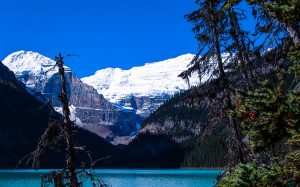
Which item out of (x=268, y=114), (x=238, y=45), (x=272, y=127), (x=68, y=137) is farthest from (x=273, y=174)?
(x=238, y=45)

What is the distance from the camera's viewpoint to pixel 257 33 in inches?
541

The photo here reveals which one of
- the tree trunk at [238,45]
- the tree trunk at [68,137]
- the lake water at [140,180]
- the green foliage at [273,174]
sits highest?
the tree trunk at [238,45]

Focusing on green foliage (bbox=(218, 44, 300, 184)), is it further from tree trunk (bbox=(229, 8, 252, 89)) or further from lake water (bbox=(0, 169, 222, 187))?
lake water (bbox=(0, 169, 222, 187))

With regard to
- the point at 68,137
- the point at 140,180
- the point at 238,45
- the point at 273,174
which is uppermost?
the point at 238,45

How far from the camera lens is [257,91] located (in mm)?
9250

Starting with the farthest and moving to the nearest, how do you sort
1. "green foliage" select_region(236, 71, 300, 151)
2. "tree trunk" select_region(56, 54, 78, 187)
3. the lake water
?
1. the lake water
2. "tree trunk" select_region(56, 54, 78, 187)
3. "green foliage" select_region(236, 71, 300, 151)

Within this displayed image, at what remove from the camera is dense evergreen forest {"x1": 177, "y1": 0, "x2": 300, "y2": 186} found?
873 cm

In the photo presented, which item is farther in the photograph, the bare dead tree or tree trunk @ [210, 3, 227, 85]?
tree trunk @ [210, 3, 227, 85]

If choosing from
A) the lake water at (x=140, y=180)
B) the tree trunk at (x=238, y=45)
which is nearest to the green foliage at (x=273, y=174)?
the tree trunk at (x=238, y=45)

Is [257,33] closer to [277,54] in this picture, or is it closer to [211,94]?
[277,54]

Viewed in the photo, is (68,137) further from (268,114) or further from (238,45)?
(238,45)

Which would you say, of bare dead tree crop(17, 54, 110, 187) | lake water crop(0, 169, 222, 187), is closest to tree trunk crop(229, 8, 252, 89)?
bare dead tree crop(17, 54, 110, 187)

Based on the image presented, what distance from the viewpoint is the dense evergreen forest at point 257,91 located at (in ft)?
28.7

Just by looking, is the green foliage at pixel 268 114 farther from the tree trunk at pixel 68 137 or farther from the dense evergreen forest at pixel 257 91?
the tree trunk at pixel 68 137
